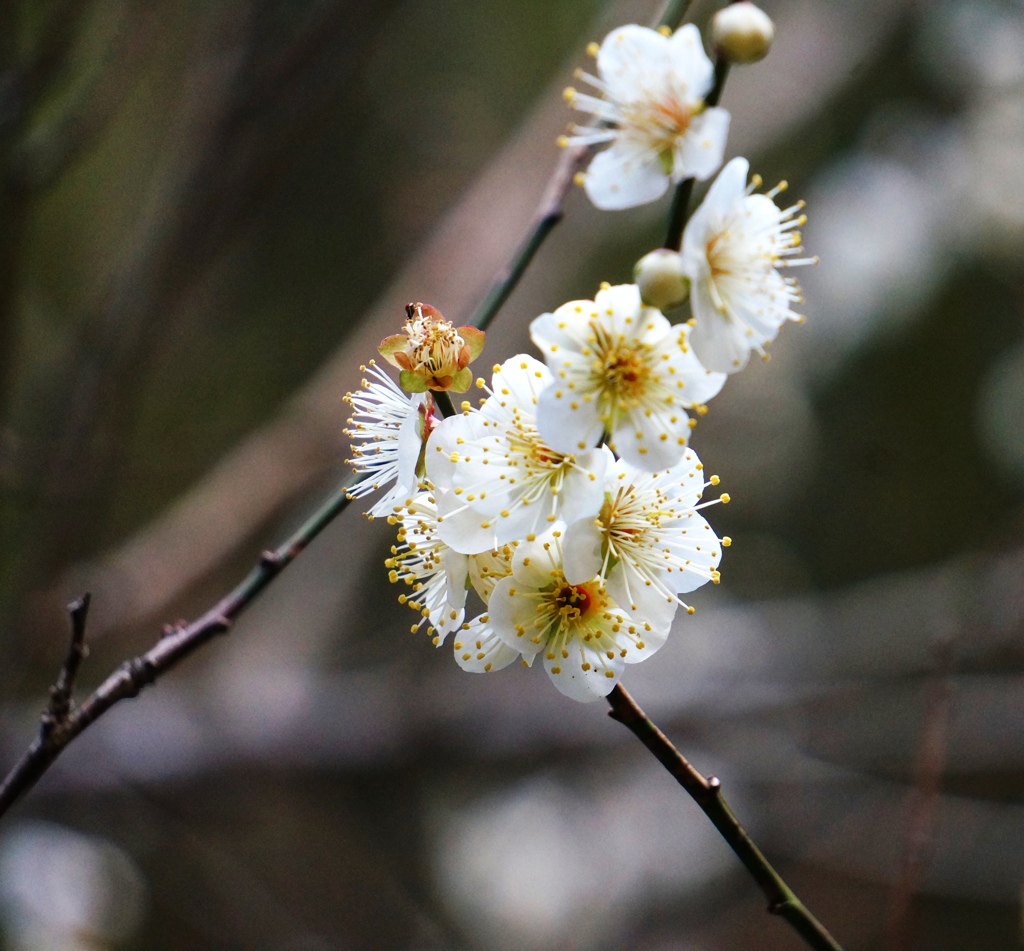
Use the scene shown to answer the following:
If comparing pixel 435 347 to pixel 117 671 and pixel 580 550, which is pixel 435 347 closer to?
pixel 580 550

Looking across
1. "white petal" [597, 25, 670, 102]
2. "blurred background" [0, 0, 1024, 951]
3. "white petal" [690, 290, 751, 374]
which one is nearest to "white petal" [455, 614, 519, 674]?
"white petal" [690, 290, 751, 374]

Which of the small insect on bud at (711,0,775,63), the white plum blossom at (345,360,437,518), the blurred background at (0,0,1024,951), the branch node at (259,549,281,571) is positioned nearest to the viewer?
the small insect on bud at (711,0,775,63)

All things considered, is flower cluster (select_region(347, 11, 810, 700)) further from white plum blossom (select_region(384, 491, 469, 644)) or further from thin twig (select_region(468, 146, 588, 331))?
thin twig (select_region(468, 146, 588, 331))

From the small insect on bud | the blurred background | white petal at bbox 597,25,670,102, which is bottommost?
the blurred background

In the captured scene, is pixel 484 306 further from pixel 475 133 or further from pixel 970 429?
pixel 970 429

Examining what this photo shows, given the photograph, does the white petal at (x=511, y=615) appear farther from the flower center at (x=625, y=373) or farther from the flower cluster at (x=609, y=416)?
the flower center at (x=625, y=373)

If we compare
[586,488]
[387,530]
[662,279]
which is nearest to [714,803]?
[586,488]

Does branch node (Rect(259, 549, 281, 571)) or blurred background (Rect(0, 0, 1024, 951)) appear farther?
blurred background (Rect(0, 0, 1024, 951))
